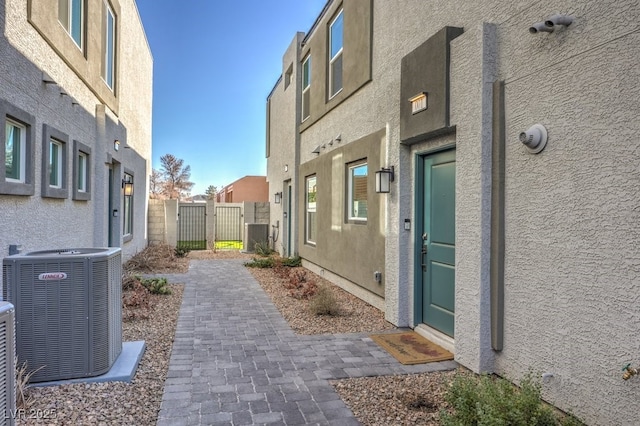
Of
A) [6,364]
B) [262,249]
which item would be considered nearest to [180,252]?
[262,249]

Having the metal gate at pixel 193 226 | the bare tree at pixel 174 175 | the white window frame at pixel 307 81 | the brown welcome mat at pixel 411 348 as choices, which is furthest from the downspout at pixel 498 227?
the bare tree at pixel 174 175

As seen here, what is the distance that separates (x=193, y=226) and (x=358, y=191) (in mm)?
11256

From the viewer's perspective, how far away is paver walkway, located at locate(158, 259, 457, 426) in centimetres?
326

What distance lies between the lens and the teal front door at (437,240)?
4883mm

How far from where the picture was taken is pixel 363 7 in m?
7.21

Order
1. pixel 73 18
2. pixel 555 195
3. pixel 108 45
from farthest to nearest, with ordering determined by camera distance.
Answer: pixel 108 45, pixel 73 18, pixel 555 195

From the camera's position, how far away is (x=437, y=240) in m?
5.17

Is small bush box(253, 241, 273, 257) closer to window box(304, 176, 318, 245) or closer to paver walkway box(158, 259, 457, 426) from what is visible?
window box(304, 176, 318, 245)

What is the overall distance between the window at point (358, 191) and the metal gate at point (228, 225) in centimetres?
1135

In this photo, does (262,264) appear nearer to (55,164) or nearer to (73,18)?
(55,164)

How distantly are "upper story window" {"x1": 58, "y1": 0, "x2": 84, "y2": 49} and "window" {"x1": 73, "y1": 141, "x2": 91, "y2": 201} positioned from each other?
1694 mm

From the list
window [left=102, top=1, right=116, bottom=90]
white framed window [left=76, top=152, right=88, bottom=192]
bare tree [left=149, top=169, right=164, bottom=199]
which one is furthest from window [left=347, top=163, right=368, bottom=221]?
bare tree [left=149, top=169, right=164, bottom=199]

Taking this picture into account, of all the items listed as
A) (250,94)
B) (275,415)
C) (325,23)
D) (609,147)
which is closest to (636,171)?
(609,147)

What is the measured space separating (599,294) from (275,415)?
8.16ft
